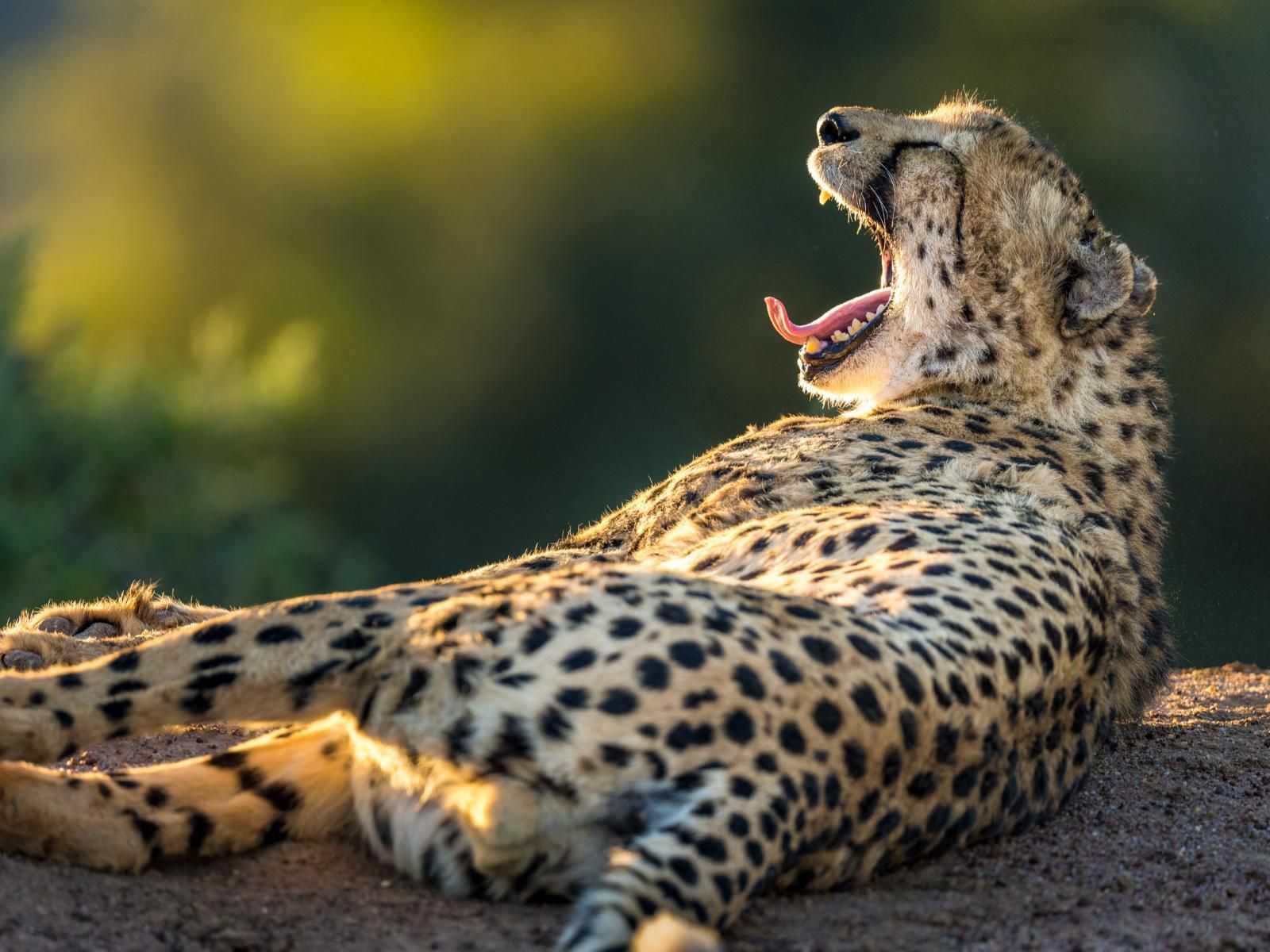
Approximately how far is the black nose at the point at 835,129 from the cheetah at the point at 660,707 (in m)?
0.99

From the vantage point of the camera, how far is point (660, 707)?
1774 millimetres

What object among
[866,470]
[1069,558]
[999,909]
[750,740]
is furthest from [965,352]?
[750,740]

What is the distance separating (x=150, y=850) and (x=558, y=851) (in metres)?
0.59

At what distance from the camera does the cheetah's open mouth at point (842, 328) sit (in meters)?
3.53

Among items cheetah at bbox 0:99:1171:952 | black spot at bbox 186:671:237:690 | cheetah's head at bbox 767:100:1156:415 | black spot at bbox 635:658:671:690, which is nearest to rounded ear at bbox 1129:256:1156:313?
cheetah's head at bbox 767:100:1156:415

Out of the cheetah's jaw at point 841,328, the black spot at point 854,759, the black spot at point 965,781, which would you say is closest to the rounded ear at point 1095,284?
the cheetah's jaw at point 841,328

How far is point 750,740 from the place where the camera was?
70.0 inches

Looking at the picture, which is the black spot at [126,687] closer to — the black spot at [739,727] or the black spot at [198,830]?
the black spot at [198,830]

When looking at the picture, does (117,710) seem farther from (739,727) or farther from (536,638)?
(739,727)

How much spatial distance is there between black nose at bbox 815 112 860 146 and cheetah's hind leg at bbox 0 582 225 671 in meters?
1.70

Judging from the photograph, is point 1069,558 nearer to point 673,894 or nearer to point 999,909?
point 999,909

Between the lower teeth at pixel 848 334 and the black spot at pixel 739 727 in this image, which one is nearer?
the black spot at pixel 739 727

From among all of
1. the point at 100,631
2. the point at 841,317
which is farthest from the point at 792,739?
the point at 841,317

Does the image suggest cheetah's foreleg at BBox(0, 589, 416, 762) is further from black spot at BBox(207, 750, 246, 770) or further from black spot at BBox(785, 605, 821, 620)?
black spot at BBox(785, 605, 821, 620)
